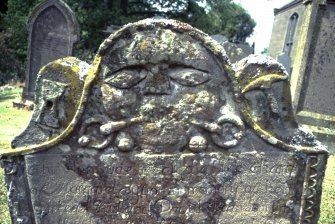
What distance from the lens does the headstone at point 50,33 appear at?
1191cm

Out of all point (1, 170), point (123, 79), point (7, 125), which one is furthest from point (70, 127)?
point (7, 125)

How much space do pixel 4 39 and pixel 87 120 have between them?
20633mm

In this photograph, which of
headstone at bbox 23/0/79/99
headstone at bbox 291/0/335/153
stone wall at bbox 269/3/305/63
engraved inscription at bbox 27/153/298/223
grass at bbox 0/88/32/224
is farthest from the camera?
stone wall at bbox 269/3/305/63

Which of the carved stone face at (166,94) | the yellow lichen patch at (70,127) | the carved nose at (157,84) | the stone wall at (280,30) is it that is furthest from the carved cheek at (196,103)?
the stone wall at (280,30)

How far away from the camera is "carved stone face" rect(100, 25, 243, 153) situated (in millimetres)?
2740

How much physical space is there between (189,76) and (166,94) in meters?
0.21

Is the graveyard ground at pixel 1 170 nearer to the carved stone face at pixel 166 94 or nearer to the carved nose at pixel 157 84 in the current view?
the carved stone face at pixel 166 94

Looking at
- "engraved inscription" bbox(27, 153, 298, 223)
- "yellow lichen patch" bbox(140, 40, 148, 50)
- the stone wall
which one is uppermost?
the stone wall

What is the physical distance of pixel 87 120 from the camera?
2.76 metres

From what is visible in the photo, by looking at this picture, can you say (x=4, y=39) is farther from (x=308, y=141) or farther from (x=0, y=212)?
(x=308, y=141)

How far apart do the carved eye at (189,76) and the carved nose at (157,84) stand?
7 cm

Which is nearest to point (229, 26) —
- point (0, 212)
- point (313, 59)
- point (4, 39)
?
point (4, 39)

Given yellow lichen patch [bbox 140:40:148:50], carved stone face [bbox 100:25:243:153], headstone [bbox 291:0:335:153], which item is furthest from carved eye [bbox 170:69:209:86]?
headstone [bbox 291:0:335:153]

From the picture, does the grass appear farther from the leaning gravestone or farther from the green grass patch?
the leaning gravestone
